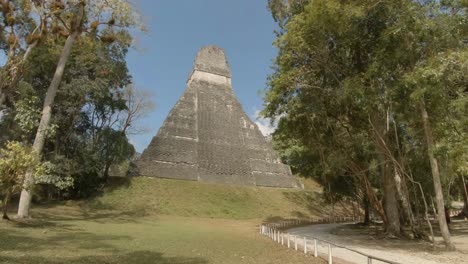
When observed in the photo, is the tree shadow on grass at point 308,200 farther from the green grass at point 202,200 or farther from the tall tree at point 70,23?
the tall tree at point 70,23

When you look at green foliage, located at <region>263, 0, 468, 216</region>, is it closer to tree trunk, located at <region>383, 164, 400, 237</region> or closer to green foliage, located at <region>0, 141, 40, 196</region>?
tree trunk, located at <region>383, 164, 400, 237</region>

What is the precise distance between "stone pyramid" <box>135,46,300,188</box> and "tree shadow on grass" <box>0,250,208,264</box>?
2461 cm

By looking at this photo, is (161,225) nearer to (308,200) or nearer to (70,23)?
(70,23)

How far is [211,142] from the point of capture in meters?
38.2

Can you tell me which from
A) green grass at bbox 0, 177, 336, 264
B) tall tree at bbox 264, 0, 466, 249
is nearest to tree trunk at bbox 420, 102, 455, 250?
tall tree at bbox 264, 0, 466, 249

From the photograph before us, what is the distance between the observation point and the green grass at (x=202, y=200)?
28453mm

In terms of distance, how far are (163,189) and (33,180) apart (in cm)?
1765

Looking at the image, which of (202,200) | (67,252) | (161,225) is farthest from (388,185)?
(202,200)

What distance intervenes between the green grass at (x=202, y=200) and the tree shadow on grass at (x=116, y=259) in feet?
61.7

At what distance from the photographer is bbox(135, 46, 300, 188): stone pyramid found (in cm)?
3478

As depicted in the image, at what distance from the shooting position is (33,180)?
558 inches

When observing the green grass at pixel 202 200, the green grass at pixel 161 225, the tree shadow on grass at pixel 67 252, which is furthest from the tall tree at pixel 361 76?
the green grass at pixel 202 200

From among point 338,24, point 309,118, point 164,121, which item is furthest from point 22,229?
point 164,121

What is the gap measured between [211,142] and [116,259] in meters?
30.0
